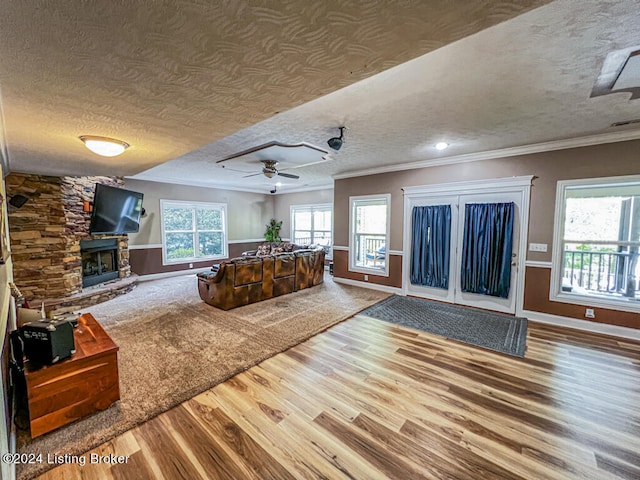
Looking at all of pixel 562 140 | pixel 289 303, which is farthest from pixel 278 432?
pixel 562 140

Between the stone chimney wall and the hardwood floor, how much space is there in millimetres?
4045

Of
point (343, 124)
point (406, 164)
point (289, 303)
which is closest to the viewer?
point (343, 124)

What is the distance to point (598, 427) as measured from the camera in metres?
1.88

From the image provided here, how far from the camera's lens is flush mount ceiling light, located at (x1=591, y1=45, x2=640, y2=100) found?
65.7 inches

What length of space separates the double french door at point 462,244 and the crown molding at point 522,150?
431 millimetres

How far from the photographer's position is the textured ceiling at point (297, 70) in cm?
95

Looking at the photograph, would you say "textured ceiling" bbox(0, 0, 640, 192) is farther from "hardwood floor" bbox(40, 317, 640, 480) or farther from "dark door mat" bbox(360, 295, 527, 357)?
"dark door mat" bbox(360, 295, 527, 357)

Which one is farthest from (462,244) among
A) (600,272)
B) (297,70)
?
(297,70)

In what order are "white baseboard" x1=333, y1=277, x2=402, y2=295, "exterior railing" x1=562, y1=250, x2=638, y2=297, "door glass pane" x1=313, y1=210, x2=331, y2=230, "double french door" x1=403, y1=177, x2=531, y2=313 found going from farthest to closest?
"door glass pane" x1=313, y1=210, x2=331, y2=230 < "white baseboard" x1=333, y1=277, x2=402, y2=295 < "double french door" x1=403, y1=177, x2=531, y2=313 < "exterior railing" x1=562, y1=250, x2=638, y2=297

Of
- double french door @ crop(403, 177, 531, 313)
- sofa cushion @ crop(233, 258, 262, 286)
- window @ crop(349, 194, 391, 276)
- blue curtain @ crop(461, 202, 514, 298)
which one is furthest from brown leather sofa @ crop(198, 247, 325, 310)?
blue curtain @ crop(461, 202, 514, 298)

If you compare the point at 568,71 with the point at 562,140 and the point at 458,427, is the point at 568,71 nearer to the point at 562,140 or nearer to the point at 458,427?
the point at 562,140

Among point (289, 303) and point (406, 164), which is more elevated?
point (406, 164)

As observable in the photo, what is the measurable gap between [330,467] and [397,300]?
3.52 m

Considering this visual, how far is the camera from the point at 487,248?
415 cm
